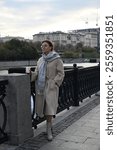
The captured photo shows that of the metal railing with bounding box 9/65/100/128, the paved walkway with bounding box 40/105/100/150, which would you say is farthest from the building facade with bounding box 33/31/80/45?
the paved walkway with bounding box 40/105/100/150

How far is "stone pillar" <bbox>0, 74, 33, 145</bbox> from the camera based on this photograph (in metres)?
5.01

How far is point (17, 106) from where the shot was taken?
506 cm

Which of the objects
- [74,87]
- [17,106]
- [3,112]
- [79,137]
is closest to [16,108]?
[17,106]

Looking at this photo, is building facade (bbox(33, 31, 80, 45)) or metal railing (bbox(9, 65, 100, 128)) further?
building facade (bbox(33, 31, 80, 45))

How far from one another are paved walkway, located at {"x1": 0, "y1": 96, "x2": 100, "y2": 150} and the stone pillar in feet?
0.58

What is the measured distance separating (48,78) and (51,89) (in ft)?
0.59

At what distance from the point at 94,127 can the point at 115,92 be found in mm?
4034

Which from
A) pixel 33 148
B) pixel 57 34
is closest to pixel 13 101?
pixel 33 148

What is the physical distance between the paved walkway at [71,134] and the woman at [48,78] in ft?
1.64

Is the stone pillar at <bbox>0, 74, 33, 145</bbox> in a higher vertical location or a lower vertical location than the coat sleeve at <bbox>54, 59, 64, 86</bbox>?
lower

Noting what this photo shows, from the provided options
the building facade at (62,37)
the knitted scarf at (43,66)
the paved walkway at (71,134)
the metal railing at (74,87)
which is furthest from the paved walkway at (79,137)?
the building facade at (62,37)

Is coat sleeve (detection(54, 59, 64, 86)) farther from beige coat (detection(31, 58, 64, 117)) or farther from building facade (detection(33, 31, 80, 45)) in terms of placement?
building facade (detection(33, 31, 80, 45))

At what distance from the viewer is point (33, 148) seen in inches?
195

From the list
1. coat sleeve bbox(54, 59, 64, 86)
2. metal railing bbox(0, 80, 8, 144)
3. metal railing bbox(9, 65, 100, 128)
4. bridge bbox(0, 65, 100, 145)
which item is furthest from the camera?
metal railing bbox(9, 65, 100, 128)
